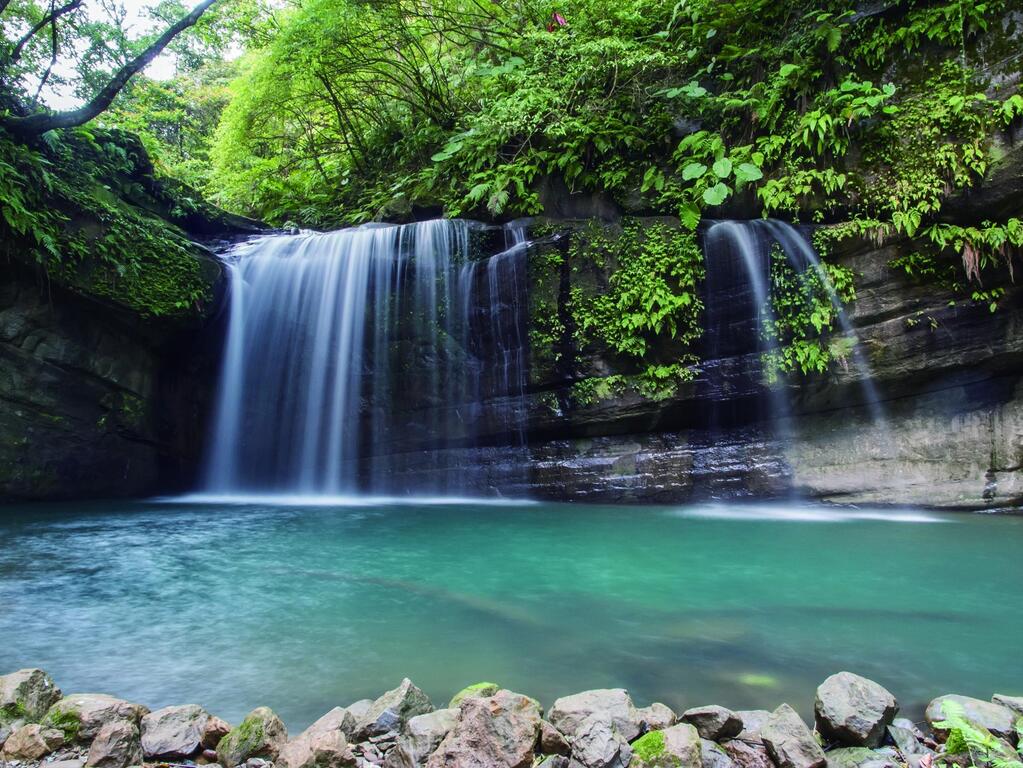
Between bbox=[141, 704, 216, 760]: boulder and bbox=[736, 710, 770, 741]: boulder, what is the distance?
1.79 m

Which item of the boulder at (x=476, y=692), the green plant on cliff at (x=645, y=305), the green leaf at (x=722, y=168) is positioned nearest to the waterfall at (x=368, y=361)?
the green plant on cliff at (x=645, y=305)

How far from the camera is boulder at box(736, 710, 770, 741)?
1.98 meters

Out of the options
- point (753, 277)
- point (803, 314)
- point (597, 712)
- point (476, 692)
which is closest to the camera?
point (597, 712)

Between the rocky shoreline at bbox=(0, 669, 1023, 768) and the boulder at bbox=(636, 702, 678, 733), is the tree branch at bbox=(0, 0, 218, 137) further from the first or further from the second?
the boulder at bbox=(636, 702, 678, 733)

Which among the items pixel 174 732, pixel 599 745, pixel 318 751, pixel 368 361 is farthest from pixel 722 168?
pixel 174 732

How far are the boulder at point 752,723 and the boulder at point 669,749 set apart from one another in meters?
0.21

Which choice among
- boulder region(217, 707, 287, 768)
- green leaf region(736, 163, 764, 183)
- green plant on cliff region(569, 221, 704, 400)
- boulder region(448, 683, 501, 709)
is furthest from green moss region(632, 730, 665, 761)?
green leaf region(736, 163, 764, 183)

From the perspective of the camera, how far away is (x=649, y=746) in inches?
73.0

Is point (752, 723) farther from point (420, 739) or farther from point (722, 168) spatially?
point (722, 168)

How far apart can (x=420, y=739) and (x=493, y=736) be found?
0.80 feet

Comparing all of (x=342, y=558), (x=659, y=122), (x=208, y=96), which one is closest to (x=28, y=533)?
(x=342, y=558)

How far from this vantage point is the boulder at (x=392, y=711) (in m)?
2.01

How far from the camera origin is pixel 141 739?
193 centimetres

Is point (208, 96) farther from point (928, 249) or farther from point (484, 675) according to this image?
point (484, 675)
